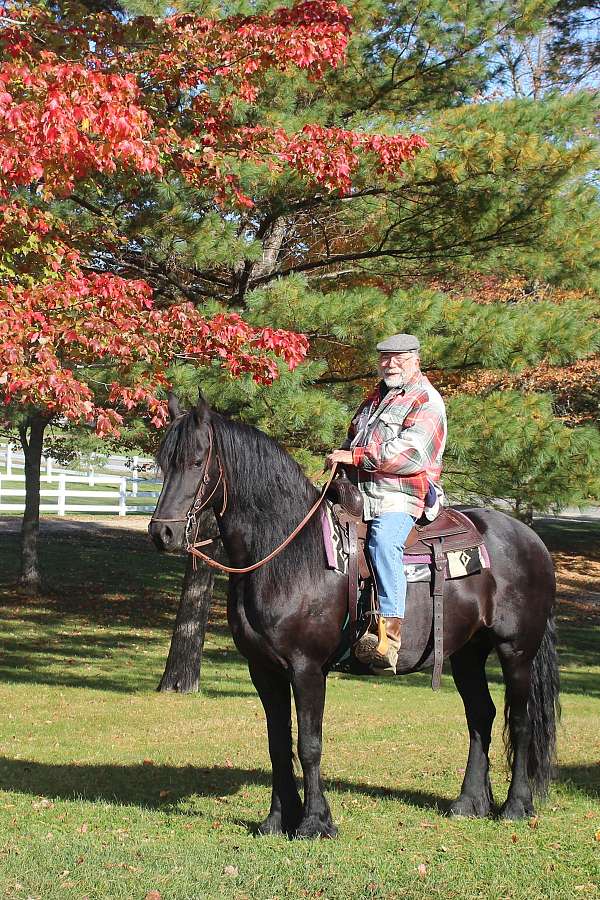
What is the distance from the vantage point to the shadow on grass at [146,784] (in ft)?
22.4

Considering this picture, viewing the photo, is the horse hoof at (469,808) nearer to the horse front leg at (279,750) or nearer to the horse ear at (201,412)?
the horse front leg at (279,750)

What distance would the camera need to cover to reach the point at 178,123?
33.8ft

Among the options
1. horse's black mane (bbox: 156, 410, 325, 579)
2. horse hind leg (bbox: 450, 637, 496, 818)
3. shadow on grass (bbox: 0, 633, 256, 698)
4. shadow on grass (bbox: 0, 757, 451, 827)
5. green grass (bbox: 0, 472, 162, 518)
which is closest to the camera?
horse's black mane (bbox: 156, 410, 325, 579)

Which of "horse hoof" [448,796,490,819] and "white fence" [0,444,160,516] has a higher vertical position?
"white fence" [0,444,160,516]

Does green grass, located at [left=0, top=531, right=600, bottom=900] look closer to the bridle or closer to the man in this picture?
the man

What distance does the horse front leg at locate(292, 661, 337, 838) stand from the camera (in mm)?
5555

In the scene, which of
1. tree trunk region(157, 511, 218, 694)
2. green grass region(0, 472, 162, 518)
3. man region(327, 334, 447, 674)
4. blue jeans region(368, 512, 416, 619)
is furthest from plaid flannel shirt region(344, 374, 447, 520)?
green grass region(0, 472, 162, 518)

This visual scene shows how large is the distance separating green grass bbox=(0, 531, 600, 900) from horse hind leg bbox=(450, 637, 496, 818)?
22cm

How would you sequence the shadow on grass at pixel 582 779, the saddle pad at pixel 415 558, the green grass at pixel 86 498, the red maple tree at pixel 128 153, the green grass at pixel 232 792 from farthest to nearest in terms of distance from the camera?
the green grass at pixel 86 498
the red maple tree at pixel 128 153
the shadow on grass at pixel 582 779
the saddle pad at pixel 415 558
the green grass at pixel 232 792

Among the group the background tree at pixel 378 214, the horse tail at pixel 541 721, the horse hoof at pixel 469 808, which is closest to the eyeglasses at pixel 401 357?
the horse tail at pixel 541 721

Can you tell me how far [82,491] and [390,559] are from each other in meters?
30.7

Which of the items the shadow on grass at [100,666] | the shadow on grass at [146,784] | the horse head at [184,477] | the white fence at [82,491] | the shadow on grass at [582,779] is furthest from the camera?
the white fence at [82,491]

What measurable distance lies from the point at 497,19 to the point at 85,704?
9.21m

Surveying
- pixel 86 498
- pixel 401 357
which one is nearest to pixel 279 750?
pixel 401 357
